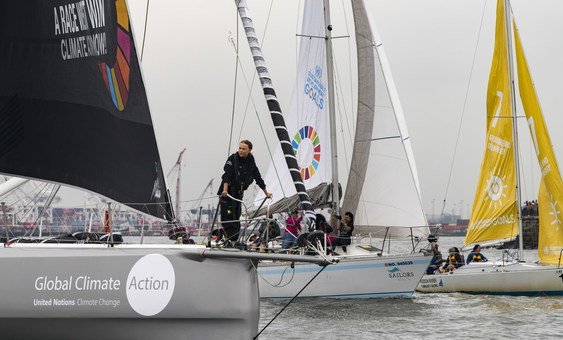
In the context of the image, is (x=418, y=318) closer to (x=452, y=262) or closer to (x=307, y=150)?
(x=452, y=262)

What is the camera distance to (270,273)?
71.9 ft

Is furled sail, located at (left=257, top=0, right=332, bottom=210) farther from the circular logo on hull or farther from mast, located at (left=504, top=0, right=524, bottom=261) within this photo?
the circular logo on hull

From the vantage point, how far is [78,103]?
11.8m

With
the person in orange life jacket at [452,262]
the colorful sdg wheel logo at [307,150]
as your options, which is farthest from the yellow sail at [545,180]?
the colorful sdg wheel logo at [307,150]

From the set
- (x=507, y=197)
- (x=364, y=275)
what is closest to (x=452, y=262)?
(x=507, y=197)

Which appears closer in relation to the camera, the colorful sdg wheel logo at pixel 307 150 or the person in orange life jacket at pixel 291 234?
the person in orange life jacket at pixel 291 234

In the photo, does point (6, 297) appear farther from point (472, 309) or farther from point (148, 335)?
point (472, 309)

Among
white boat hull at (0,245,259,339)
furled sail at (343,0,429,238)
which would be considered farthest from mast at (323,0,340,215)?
white boat hull at (0,245,259,339)

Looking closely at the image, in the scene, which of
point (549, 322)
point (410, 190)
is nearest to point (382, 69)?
point (410, 190)

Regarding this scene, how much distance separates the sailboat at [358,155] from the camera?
2212cm

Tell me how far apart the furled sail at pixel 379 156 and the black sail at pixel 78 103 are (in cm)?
1261

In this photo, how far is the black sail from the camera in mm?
11430

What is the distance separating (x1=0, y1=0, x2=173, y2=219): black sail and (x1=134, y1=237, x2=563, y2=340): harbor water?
4.16m

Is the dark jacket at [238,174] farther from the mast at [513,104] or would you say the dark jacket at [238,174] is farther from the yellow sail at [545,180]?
the mast at [513,104]
